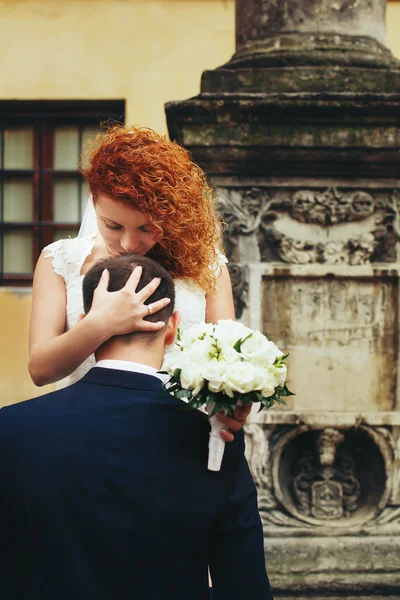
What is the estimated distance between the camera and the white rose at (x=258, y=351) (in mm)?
1813

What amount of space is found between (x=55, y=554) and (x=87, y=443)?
0.68 feet

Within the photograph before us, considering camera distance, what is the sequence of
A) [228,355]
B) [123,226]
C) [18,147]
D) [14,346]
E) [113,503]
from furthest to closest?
[18,147] → [14,346] → [123,226] → [228,355] → [113,503]

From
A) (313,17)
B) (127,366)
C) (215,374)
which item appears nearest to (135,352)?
(127,366)

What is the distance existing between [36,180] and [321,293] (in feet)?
16.9

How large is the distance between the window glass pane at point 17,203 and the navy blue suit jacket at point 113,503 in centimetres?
669

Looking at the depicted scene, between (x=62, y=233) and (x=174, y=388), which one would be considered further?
(x=62, y=233)

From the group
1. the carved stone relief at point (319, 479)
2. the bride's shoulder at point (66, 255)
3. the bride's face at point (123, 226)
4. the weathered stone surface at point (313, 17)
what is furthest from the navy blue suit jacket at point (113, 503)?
the weathered stone surface at point (313, 17)

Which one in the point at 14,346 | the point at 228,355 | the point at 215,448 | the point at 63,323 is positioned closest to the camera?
the point at 215,448

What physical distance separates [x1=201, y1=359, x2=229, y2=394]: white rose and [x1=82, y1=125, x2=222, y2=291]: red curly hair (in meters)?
0.70

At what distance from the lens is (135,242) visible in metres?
2.39

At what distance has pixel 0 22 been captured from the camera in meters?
7.94

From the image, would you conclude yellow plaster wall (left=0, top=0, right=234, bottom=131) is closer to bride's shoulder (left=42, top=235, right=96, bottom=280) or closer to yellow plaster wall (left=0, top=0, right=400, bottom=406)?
yellow plaster wall (left=0, top=0, right=400, bottom=406)

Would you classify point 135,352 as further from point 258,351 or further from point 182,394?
point 258,351

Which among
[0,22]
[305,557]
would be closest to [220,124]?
[305,557]
